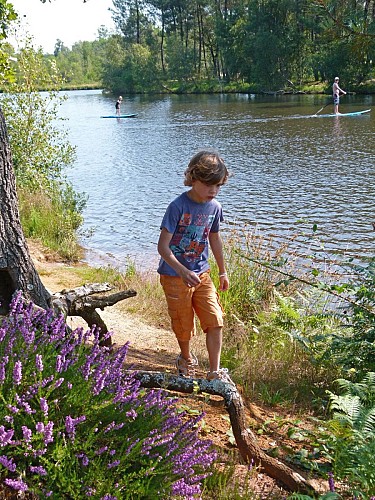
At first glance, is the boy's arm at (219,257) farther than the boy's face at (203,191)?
Yes

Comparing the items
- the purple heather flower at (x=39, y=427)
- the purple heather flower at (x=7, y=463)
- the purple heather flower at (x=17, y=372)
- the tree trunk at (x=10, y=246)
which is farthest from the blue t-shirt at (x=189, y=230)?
the purple heather flower at (x=7, y=463)

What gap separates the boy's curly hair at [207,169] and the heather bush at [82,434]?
1665 millimetres

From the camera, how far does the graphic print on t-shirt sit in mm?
4051

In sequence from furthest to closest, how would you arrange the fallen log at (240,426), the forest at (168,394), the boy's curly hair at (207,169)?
1. the boy's curly hair at (207,169)
2. the fallen log at (240,426)
3. the forest at (168,394)

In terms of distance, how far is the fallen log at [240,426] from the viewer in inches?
109

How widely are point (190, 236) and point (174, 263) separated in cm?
37

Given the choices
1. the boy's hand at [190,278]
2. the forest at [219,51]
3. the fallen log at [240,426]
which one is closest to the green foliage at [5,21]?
the boy's hand at [190,278]

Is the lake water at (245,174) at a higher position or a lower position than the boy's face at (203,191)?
lower

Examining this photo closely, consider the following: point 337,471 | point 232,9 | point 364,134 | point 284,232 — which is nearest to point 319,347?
point 337,471

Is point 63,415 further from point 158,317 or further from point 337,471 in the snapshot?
point 158,317

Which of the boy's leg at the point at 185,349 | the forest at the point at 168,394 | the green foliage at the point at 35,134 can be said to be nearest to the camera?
the forest at the point at 168,394

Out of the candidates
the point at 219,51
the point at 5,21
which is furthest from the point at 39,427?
the point at 219,51

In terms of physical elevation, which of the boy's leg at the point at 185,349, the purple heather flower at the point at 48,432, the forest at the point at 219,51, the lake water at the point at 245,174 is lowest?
the lake water at the point at 245,174

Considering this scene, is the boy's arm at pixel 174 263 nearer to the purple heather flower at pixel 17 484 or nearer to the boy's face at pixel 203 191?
the boy's face at pixel 203 191
